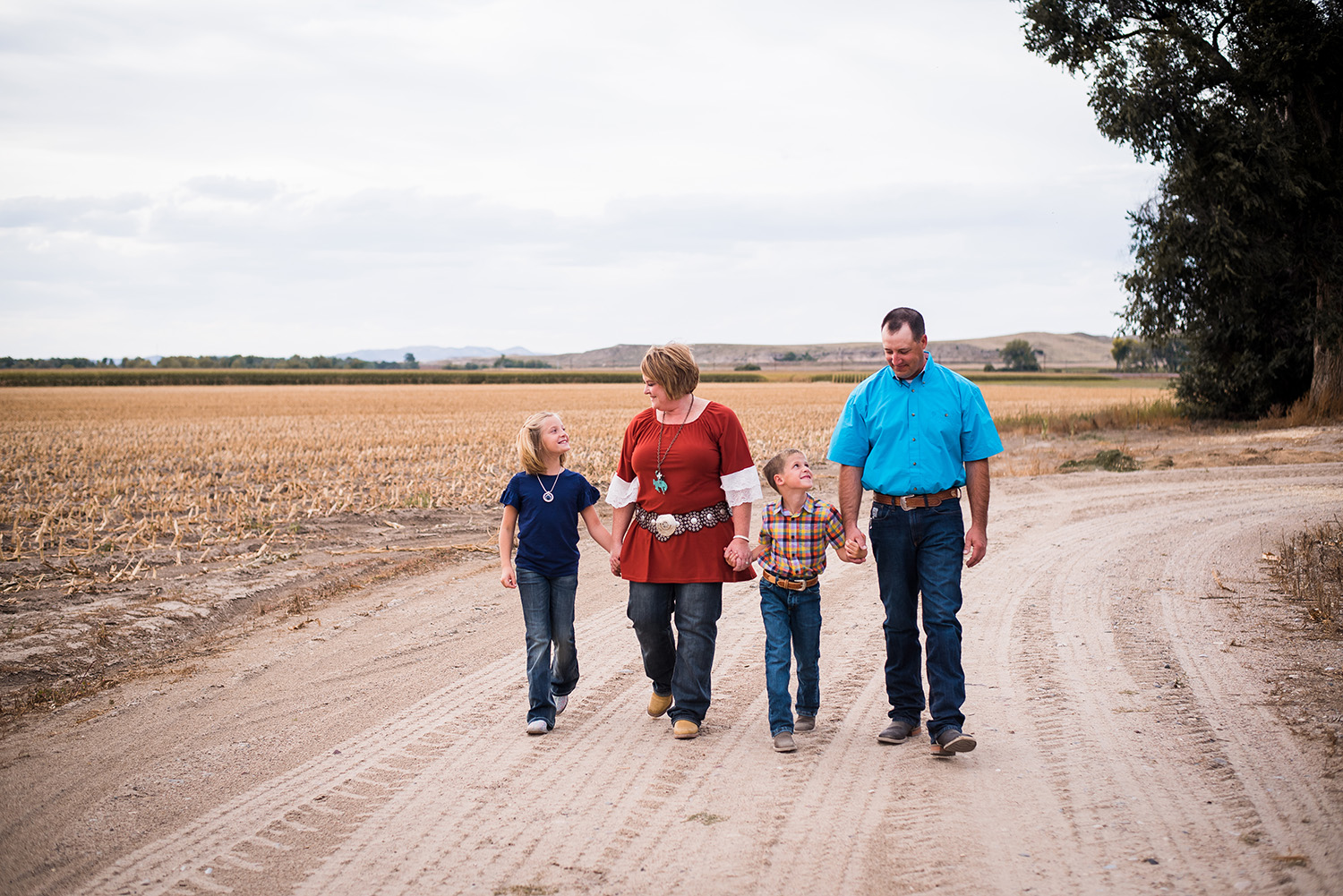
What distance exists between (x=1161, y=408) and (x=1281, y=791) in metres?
27.2

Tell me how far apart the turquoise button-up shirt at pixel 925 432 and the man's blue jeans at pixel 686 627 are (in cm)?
102

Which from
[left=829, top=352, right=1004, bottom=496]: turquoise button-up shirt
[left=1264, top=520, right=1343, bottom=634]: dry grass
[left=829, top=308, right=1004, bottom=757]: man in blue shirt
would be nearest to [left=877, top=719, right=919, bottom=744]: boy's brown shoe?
[left=829, top=308, right=1004, bottom=757]: man in blue shirt

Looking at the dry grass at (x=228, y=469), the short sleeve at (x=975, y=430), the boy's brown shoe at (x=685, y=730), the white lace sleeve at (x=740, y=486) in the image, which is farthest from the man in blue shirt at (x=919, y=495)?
the dry grass at (x=228, y=469)

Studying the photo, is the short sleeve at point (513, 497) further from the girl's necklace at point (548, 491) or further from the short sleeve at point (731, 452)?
the short sleeve at point (731, 452)

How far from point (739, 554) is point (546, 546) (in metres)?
1.10

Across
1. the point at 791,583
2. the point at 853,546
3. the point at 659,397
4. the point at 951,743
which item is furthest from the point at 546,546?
the point at 951,743

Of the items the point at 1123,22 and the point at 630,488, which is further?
the point at 1123,22

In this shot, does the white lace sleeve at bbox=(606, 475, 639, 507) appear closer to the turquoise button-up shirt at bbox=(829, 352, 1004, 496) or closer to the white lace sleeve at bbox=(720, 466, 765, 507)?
the white lace sleeve at bbox=(720, 466, 765, 507)

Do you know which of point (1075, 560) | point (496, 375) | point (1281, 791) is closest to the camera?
point (1281, 791)

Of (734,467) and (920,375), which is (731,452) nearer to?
(734,467)

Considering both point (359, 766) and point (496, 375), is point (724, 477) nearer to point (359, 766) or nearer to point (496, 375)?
point (359, 766)

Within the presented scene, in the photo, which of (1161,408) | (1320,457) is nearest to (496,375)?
(1161,408)

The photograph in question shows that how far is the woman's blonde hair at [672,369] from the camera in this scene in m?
4.89

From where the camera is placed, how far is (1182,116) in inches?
903
